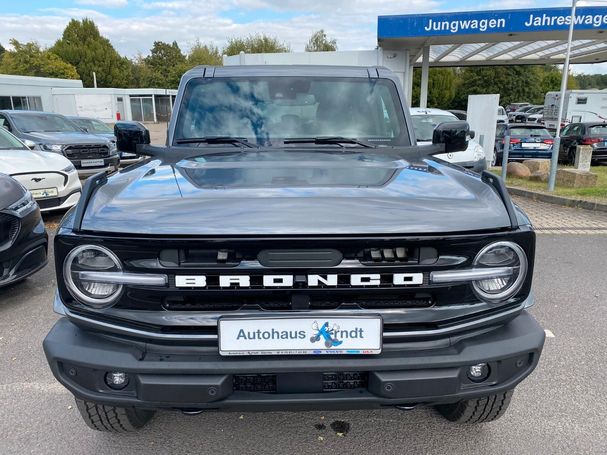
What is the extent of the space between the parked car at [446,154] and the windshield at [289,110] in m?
5.04

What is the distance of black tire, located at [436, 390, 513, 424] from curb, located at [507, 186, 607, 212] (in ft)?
24.4

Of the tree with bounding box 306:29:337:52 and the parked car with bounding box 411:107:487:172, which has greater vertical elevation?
the tree with bounding box 306:29:337:52

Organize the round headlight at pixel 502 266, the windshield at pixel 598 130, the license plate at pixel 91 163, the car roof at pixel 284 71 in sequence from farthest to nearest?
the windshield at pixel 598 130 → the license plate at pixel 91 163 → the car roof at pixel 284 71 → the round headlight at pixel 502 266

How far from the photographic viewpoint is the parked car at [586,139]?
14641 millimetres

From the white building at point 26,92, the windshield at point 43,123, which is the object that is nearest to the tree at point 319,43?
Result: the white building at point 26,92

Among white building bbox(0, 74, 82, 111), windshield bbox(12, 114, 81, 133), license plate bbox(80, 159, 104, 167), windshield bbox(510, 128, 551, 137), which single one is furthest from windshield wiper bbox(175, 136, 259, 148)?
white building bbox(0, 74, 82, 111)

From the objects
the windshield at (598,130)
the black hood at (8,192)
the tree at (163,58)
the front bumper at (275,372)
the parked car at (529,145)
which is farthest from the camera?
the tree at (163,58)

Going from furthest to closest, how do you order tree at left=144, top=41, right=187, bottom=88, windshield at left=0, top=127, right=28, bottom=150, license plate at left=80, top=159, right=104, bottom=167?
tree at left=144, top=41, right=187, bottom=88
license plate at left=80, top=159, right=104, bottom=167
windshield at left=0, top=127, right=28, bottom=150

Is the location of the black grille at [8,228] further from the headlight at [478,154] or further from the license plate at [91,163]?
the headlight at [478,154]

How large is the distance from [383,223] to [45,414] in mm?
2248

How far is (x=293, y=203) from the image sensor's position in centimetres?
189

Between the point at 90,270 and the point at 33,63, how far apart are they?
56574 millimetres

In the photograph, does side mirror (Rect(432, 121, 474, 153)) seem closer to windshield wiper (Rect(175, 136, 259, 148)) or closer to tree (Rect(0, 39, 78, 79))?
windshield wiper (Rect(175, 136, 259, 148))

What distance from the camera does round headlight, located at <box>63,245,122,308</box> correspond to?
1.84 meters
